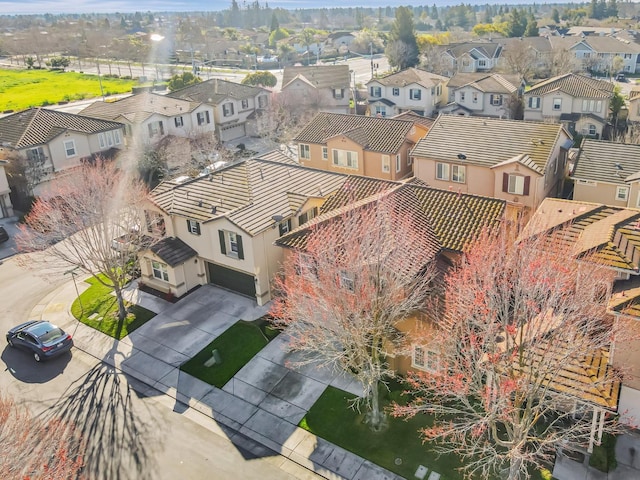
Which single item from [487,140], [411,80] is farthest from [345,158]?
[411,80]

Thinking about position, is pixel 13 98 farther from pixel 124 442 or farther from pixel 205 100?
pixel 124 442

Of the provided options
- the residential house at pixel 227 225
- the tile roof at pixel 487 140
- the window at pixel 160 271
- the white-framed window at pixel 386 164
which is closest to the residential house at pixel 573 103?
the tile roof at pixel 487 140

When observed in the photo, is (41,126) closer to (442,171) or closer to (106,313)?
(106,313)

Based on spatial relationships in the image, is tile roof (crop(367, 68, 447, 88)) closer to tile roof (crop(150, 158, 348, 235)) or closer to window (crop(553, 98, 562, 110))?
window (crop(553, 98, 562, 110))

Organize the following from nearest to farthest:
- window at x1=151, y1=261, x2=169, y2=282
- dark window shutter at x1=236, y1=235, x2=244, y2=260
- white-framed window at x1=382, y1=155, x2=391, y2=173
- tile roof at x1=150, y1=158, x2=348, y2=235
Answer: dark window shutter at x1=236, y1=235, x2=244, y2=260 → tile roof at x1=150, y1=158, x2=348, y2=235 → window at x1=151, y1=261, x2=169, y2=282 → white-framed window at x1=382, y1=155, x2=391, y2=173

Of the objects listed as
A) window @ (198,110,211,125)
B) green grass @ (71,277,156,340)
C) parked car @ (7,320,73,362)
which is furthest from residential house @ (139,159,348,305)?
window @ (198,110,211,125)

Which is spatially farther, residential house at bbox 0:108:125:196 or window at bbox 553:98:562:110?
window at bbox 553:98:562:110
